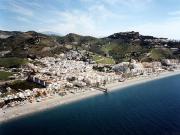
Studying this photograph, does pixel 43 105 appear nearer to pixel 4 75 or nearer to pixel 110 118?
pixel 110 118

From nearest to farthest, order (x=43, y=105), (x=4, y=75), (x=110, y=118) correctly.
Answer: (x=110, y=118) → (x=43, y=105) → (x=4, y=75)

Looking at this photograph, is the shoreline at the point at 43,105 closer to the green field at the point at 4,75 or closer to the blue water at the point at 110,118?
the blue water at the point at 110,118

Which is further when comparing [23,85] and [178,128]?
[23,85]

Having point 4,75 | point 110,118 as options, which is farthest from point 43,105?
point 4,75

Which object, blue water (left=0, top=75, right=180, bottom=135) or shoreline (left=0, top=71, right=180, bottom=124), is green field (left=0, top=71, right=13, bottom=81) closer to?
shoreline (left=0, top=71, right=180, bottom=124)

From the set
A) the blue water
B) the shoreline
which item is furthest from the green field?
the blue water

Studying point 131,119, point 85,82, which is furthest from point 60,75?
point 131,119

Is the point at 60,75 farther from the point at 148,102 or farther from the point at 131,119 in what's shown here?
the point at 131,119

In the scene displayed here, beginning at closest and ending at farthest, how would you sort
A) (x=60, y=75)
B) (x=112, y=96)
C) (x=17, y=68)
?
(x=112, y=96)
(x=60, y=75)
(x=17, y=68)
